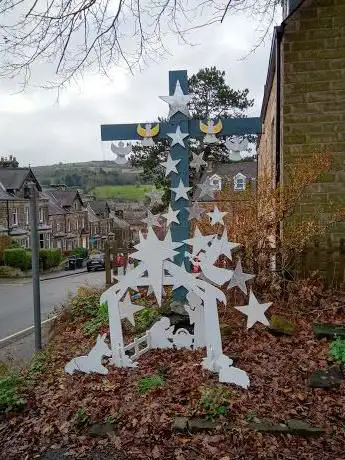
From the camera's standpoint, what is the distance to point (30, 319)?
54.3ft

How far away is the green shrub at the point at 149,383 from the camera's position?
4816mm

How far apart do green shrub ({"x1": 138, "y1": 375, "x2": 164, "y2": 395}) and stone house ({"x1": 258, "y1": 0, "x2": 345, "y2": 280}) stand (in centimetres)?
419

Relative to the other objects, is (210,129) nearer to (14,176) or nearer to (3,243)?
(3,243)

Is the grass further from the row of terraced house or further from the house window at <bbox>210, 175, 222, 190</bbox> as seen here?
the row of terraced house

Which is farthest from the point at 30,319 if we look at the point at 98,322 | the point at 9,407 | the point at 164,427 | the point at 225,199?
the point at 164,427

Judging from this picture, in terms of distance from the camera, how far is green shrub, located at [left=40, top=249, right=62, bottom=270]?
39.6m

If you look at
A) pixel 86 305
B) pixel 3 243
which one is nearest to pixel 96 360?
pixel 86 305

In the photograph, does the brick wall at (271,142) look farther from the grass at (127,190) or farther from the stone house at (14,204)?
the stone house at (14,204)

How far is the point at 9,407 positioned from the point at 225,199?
4482 millimetres

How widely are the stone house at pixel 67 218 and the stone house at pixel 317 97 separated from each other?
47.5 meters

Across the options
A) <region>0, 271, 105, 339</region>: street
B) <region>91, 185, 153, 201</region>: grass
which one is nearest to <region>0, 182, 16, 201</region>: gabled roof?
<region>0, 271, 105, 339</region>: street

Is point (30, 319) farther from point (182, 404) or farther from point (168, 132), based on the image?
point (182, 404)

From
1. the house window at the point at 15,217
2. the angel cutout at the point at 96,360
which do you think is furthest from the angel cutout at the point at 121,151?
the house window at the point at 15,217

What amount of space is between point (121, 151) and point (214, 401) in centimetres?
346
